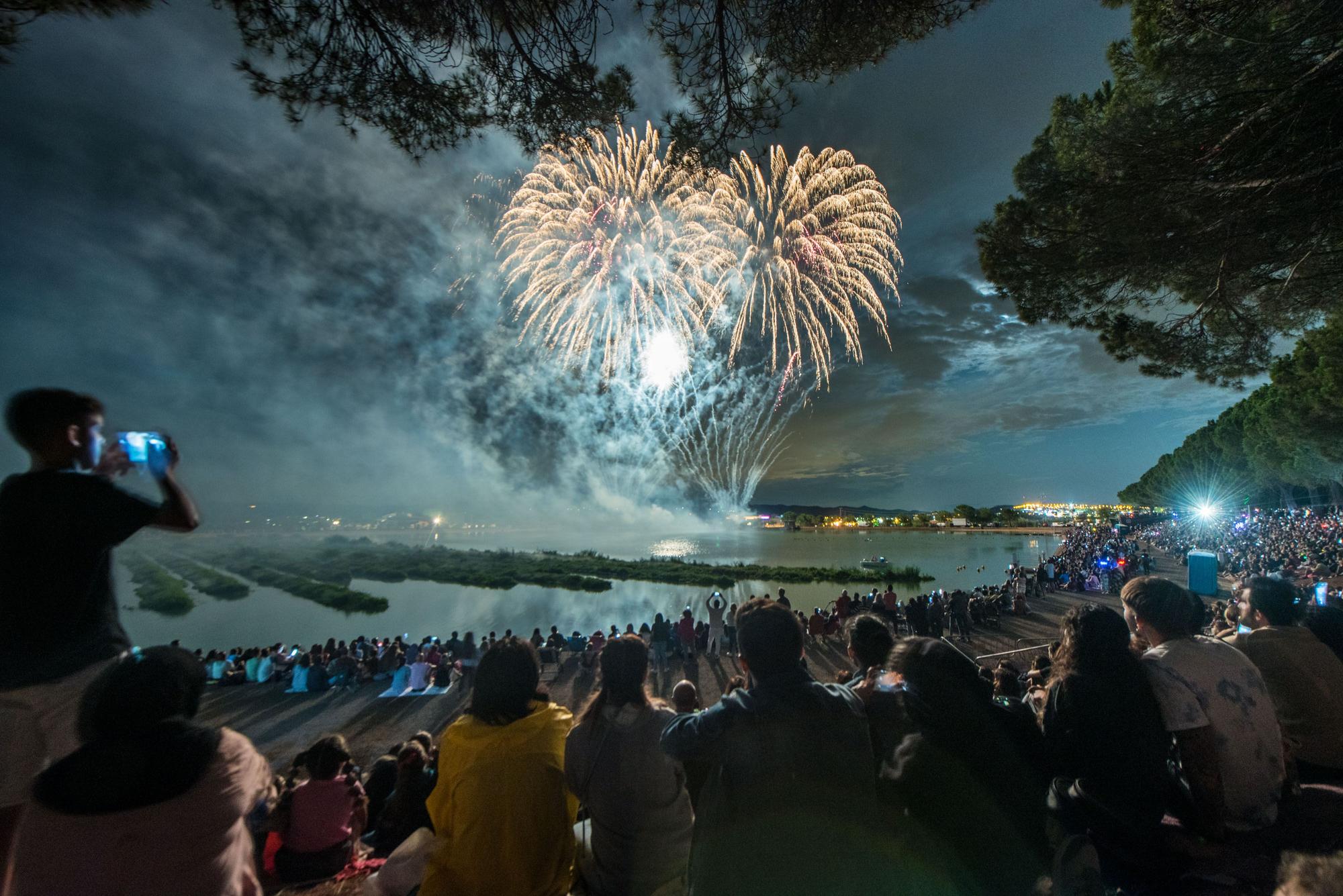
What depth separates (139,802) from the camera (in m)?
1.40

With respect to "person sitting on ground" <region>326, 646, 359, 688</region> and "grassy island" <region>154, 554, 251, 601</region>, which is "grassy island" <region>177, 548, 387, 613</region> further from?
"person sitting on ground" <region>326, 646, 359, 688</region>

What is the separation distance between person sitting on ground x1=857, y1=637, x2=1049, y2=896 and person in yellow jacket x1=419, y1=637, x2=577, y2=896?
1356 mm

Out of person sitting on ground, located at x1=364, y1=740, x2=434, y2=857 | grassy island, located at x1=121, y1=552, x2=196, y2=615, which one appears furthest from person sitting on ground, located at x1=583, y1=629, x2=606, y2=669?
grassy island, located at x1=121, y1=552, x2=196, y2=615

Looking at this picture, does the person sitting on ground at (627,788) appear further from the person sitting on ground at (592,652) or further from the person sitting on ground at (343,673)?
the person sitting on ground at (343,673)

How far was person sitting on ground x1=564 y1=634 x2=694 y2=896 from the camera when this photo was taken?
6.63 ft

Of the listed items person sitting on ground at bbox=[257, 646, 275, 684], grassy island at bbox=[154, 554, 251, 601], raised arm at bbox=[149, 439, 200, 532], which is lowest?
grassy island at bbox=[154, 554, 251, 601]

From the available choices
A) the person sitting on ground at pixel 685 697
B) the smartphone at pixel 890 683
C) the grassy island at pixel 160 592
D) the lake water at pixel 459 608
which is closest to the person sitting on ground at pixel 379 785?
the person sitting on ground at pixel 685 697

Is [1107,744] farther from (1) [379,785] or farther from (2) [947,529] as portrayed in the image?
(2) [947,529]

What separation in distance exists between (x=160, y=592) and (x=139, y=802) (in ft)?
163

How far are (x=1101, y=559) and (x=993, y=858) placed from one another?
3331 centimetres

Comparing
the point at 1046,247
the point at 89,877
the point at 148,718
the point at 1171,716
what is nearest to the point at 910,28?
the point at 1046,247

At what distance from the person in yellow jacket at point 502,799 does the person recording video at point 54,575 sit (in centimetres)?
124

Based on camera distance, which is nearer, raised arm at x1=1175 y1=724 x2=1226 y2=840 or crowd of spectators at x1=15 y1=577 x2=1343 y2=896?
crowd of spectators at x1=15 y1=577 x2=1343 y2=896

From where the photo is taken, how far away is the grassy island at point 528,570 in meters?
38.0
